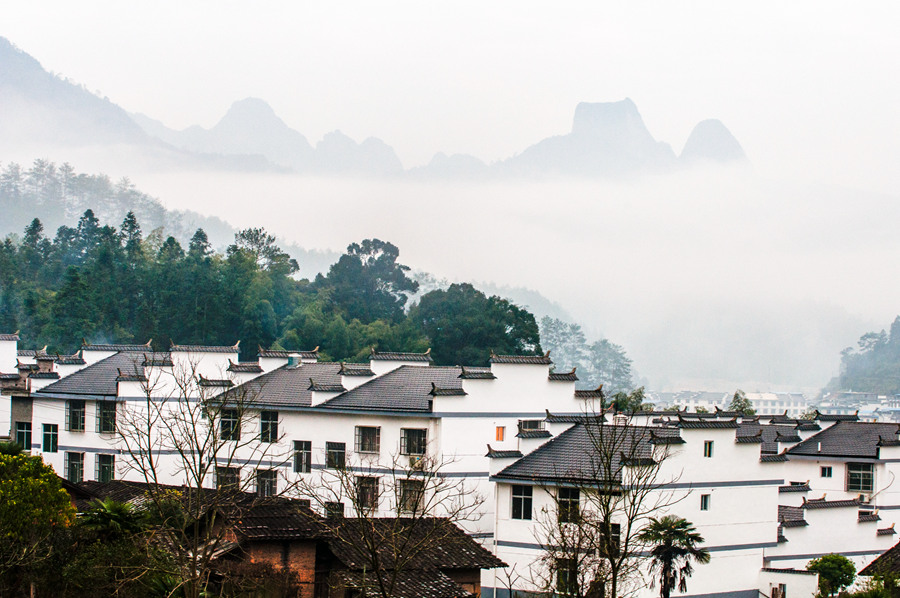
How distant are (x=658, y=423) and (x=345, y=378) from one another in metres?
11.1

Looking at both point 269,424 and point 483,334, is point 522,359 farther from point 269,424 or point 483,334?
point 483,334

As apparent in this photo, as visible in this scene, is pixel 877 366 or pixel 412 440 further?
pixel 877 366

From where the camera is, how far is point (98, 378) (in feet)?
144

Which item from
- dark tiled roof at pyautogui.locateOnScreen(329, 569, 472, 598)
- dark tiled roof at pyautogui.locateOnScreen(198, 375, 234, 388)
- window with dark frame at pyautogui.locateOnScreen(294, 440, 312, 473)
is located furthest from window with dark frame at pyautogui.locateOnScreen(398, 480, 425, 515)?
dark tiled roof at pyautogui.locateOnScreen(198, 375, 234, 388)

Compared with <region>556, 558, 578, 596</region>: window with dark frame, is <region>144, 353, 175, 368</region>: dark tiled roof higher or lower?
higher

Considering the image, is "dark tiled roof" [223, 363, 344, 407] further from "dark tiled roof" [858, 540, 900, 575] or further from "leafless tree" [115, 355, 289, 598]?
"dark tiled roof" [858, 540, 900, 575]

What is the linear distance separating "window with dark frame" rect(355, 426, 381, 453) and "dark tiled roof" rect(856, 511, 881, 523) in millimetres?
15978

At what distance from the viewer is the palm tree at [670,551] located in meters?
27.7

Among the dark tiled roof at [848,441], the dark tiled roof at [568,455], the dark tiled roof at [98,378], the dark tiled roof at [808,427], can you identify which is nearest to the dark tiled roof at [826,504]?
the dark tiled roof at [848,441]

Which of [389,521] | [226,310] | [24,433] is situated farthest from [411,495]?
[226,310]

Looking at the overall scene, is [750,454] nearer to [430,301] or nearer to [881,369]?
[430,301]

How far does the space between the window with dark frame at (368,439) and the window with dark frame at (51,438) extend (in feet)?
44.4

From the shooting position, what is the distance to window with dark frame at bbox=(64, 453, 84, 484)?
141ft

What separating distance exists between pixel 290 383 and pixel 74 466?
368 inches
